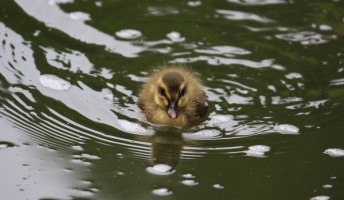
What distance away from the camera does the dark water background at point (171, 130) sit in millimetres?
3785

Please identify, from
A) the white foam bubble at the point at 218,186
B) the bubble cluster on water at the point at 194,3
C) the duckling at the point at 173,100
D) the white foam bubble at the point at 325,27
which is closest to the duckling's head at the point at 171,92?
the duckling at the point at 173,100

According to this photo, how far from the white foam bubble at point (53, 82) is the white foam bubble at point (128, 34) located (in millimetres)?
1021

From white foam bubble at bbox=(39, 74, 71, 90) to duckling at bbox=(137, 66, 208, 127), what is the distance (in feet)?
1.91

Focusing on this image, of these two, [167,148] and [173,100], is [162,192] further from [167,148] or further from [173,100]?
[173,100]

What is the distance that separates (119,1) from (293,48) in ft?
5.98

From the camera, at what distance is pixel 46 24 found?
19.0 feet

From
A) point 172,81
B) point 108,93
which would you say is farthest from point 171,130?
point 108,93

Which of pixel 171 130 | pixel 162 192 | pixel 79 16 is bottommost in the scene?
pixel 162 192

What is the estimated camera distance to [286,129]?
442 cm

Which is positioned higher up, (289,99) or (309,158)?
(289,99)

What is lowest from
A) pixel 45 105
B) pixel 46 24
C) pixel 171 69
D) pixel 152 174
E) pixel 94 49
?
pixel 152 174

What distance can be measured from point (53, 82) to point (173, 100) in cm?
98

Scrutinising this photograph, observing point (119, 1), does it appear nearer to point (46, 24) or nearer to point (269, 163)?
point (46, 24)

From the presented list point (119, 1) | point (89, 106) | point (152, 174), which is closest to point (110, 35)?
point (119, 1)
